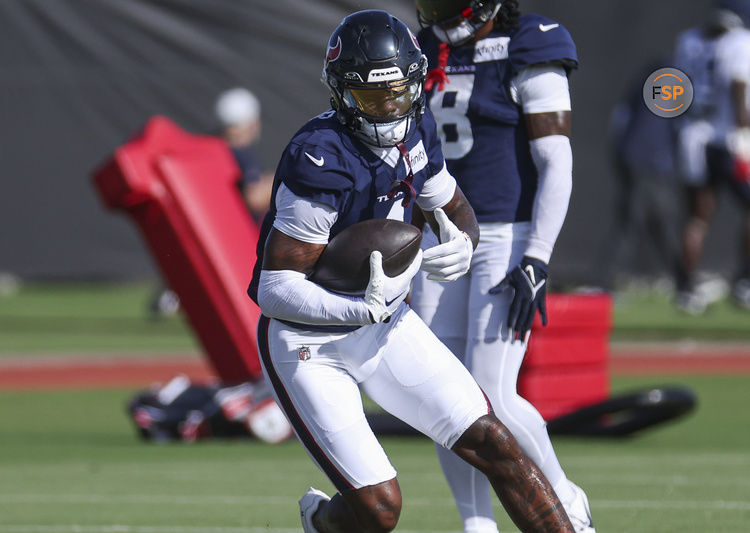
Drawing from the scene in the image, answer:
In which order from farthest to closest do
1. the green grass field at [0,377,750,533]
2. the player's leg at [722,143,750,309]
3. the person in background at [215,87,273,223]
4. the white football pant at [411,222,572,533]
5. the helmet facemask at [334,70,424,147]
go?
1. the player's leg at [722,143,750,309]
2. the person in background at [215,87,273,223]
3. the green grass field at [0,377,750,533]
4. the white football pant at [411,222,572,533]
5. the helmet facemask at [334,70,424,147]

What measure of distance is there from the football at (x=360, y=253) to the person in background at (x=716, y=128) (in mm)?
7514

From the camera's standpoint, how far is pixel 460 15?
4.95m

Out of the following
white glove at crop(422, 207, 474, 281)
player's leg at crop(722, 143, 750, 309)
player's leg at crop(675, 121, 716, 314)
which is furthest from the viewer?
player's leg at crop(675, 121, 716, 314)

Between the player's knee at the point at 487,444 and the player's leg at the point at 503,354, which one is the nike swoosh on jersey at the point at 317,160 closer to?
the player's knee at the point at 487,444

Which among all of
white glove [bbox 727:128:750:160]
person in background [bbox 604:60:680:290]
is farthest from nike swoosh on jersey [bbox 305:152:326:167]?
person in background [bbox 604:60:680:290]

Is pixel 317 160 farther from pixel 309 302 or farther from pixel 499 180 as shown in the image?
pixel 499 180

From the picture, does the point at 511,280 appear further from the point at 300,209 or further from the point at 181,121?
the point at 181,121

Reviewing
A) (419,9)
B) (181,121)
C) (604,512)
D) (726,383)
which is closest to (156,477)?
(604,512)

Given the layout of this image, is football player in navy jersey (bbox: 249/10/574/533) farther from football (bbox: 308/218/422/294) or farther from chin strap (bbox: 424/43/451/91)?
chin strap (bbox: 424/43/451/91)

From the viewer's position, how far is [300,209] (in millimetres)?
4055

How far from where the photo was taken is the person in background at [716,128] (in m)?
11.7

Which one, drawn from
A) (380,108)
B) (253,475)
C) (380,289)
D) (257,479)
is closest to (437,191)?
(380,108)

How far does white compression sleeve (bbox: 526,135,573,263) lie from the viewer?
16.0 feet

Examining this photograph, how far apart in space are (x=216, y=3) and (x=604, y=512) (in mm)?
13214
